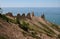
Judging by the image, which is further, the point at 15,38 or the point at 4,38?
the point at 15,38

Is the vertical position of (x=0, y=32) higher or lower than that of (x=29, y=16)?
higher

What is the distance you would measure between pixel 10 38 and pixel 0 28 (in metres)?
3.21

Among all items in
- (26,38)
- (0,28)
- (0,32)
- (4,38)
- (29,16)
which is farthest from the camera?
(29,16)

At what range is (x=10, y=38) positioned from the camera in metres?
29.4

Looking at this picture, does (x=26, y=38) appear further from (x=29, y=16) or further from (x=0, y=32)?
(x=29, y=16)

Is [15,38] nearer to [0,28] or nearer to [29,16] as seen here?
[0,28]

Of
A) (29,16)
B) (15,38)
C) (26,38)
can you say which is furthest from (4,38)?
(29,16)

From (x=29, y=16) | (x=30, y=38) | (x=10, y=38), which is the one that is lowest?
(x=29, y=16)

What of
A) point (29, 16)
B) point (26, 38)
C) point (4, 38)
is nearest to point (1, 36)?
point (4, 38)

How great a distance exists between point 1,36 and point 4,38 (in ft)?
1.36

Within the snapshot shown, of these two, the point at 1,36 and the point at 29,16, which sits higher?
the point at 1,36

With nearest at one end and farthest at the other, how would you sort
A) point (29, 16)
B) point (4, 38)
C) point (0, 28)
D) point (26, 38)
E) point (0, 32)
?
point (4, 38)
point (0, 32)
point (0, 28)
point (26, 38)
point (29, 16)

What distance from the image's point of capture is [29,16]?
250 feet

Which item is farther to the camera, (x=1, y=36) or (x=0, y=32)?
(x=0, y=32)
